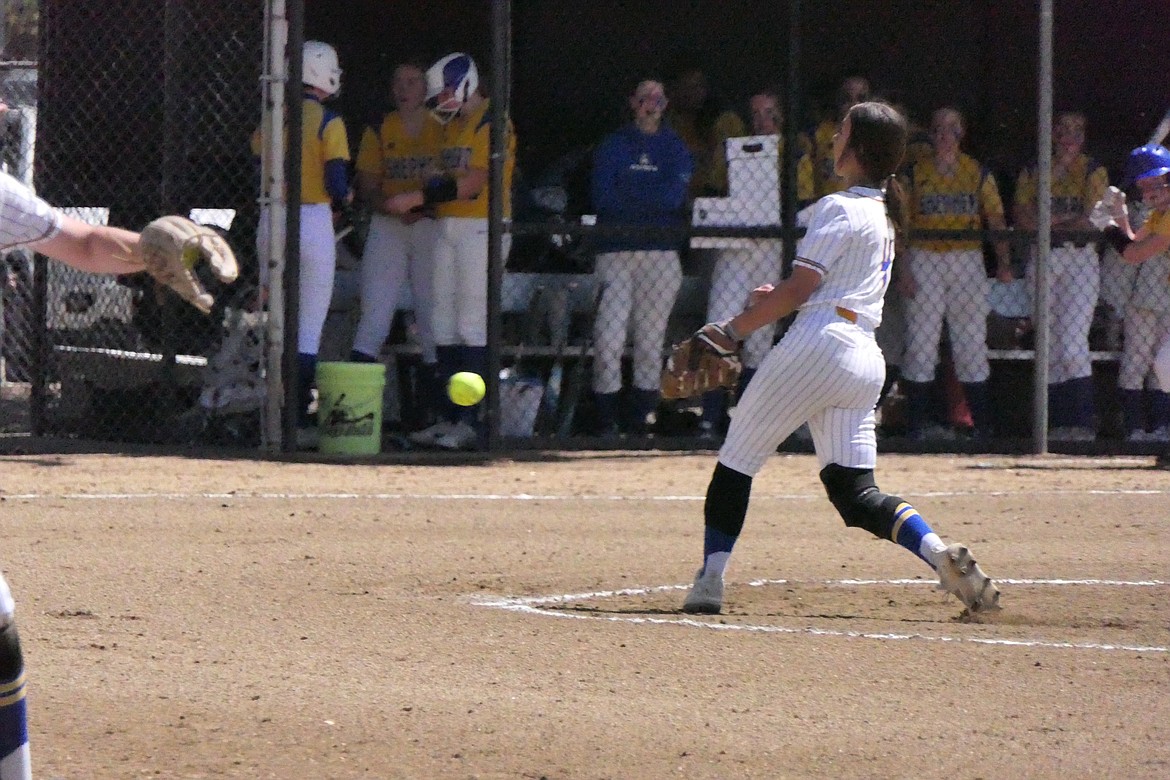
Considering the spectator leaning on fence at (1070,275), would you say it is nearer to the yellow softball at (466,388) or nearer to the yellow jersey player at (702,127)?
the yellow jersey player at (702,127)

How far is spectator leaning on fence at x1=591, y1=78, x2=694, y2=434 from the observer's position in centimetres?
1128

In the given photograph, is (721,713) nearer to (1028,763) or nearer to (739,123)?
(1028,763)

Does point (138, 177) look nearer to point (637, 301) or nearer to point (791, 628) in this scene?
point (637, 301)

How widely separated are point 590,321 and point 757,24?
3.41 m

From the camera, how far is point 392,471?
34.6 feet

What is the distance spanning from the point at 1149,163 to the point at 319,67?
5.02 metres

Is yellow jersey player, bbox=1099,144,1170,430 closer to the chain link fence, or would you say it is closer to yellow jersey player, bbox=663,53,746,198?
the chain link fence

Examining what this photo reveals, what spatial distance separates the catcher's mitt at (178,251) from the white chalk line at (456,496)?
5.47m

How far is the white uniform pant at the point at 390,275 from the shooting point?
11.2m

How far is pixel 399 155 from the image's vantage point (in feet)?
37.2

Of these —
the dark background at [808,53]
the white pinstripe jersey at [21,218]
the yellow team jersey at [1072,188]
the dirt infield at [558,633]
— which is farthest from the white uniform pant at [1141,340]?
the white pinstripe jersey at [21,218]

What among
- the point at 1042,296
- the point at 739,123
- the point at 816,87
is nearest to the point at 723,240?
the point at 739,123

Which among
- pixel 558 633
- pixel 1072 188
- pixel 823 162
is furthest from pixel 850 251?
pixel 1072 188

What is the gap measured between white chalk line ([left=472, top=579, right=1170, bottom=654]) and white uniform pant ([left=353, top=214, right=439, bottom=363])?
4655mm
